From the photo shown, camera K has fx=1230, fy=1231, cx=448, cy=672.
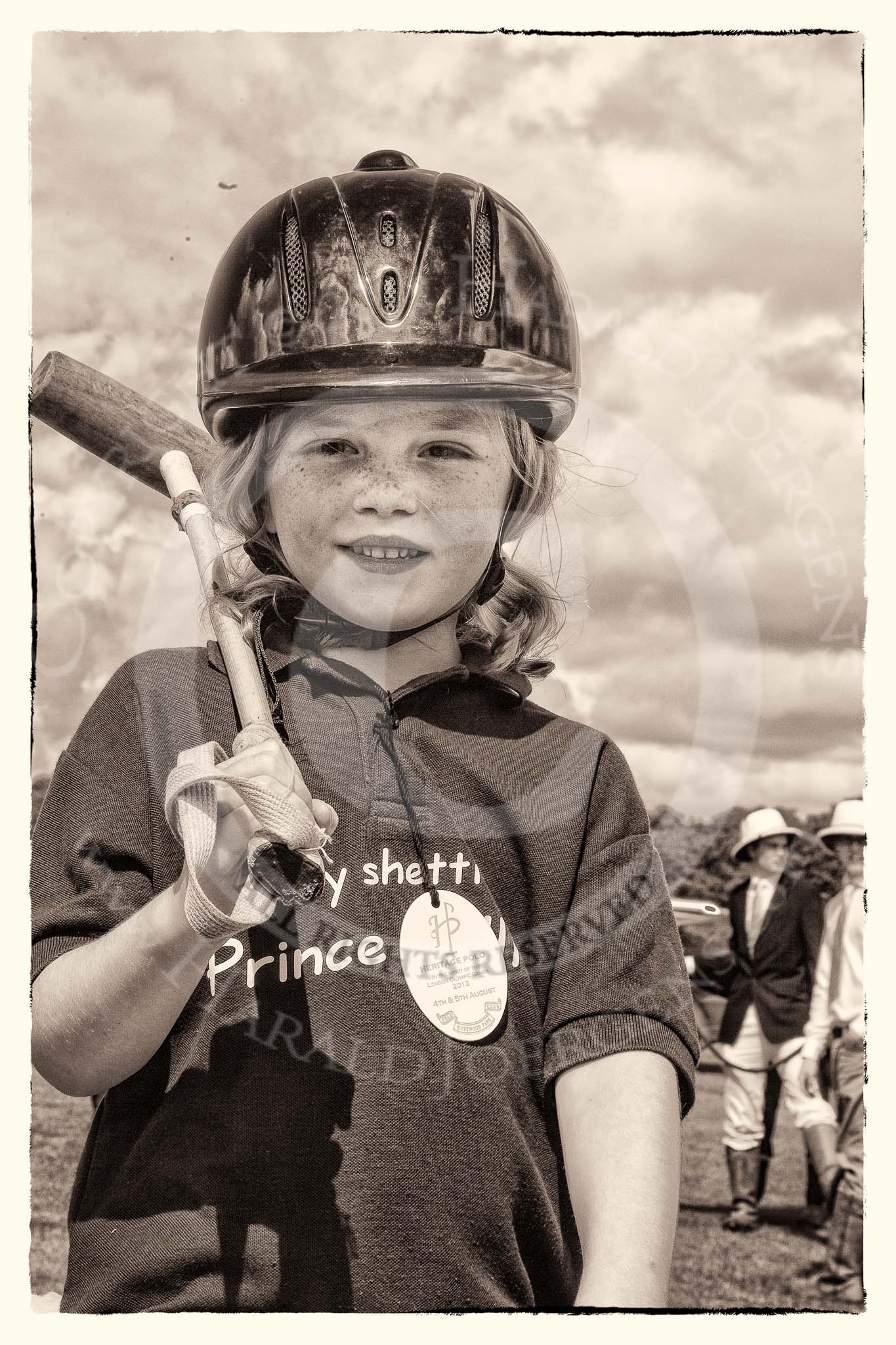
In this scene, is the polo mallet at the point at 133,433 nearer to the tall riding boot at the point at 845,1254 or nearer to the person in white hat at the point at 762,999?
the tall riding boot at the point at 845,1254

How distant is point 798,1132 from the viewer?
4.89 m

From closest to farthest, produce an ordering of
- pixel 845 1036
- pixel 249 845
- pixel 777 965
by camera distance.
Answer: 1. pixel 249 845
2. pixel 845 1036
3. pixel 777 965

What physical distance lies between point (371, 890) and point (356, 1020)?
9.2 inches

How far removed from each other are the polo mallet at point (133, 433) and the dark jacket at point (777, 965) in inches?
89.6

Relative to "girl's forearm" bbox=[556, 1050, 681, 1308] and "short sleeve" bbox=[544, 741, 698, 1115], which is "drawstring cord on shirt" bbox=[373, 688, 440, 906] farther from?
"girl's forearm" bbox=[556, 1050, 681, 1308]

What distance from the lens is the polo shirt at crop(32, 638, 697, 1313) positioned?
2.10 m

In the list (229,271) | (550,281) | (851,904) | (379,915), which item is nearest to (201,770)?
(379,915)

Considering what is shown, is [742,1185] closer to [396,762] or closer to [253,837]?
[396,762]

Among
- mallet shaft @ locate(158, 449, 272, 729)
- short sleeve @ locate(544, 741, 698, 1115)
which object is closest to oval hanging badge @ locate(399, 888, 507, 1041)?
short sleeve @ locate(544, 741, 698, 1115)

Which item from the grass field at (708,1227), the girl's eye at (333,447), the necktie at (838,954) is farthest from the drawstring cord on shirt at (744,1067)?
the girl's eye at (333,447)

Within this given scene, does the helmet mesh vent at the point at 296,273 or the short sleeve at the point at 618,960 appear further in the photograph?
the helmet mesh vent at the point at 296,273

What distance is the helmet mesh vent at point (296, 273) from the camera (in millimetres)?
2395

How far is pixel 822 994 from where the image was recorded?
4297 millimetres

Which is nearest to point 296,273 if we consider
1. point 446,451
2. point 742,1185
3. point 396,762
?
point 446,451
